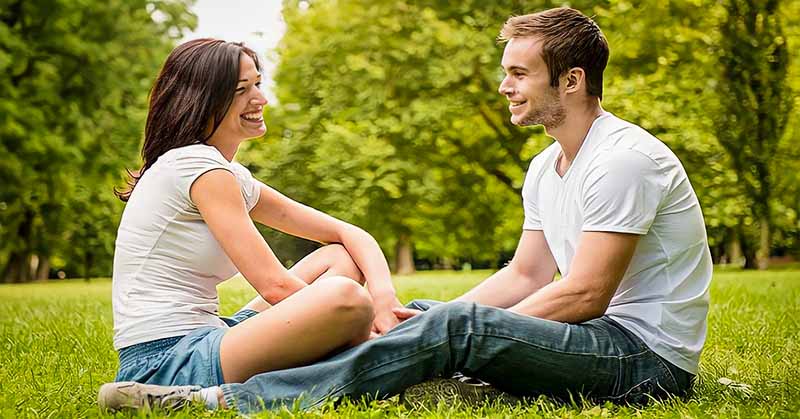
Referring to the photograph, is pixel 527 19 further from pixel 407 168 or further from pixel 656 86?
pixel 407 168

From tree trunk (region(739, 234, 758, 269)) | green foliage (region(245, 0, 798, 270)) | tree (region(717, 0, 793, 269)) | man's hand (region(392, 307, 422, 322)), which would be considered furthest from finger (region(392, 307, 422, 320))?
tree trunk (region(739, 234, 758, 269))

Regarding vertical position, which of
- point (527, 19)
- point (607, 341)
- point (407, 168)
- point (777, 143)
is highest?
point (527, 19)

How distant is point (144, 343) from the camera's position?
10.5 ft

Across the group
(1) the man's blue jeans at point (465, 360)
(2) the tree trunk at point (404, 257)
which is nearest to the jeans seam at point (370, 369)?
(1) the man's blue jeans at point (465, 360)

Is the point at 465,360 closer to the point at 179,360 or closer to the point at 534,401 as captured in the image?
the point at 534,401

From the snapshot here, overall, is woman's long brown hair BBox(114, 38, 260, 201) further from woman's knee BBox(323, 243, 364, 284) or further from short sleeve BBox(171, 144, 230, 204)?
woman's knee BBox(323, 243, 364, 284)

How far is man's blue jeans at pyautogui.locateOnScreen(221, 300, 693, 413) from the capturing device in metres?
3.04

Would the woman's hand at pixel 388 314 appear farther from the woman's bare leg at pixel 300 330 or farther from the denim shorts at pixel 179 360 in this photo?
the denim shorts at pixel 179 360

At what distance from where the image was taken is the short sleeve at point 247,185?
352cm

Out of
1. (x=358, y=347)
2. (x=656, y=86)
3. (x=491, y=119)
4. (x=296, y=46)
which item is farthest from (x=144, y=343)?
(x=296, y=46)

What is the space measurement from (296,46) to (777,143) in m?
12.9

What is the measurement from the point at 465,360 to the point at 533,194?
0.90 m

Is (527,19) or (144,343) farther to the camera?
(527,19)

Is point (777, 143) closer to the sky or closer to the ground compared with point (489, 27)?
closer to the ground
